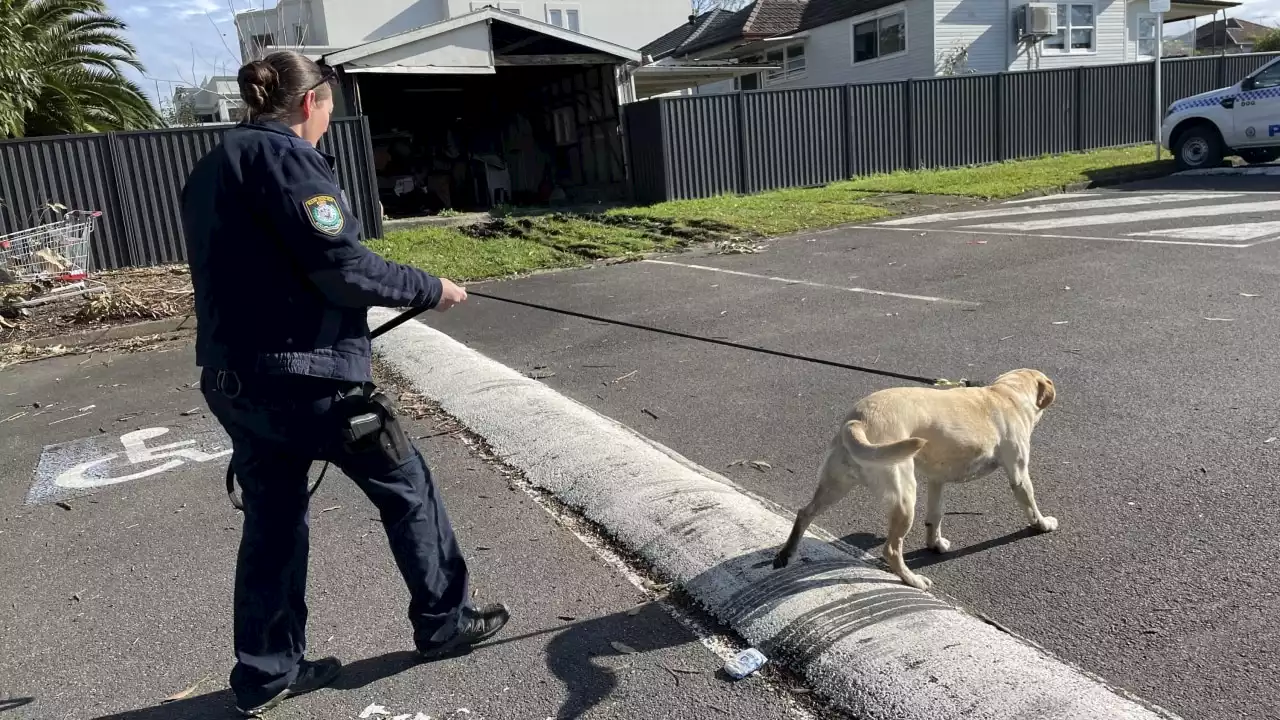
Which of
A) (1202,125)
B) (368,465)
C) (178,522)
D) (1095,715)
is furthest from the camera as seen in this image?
(1202,125)

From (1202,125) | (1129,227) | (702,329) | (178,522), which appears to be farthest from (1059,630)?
(1202,125)

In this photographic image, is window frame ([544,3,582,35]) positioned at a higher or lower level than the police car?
higher

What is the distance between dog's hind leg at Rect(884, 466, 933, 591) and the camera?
9.52 ft

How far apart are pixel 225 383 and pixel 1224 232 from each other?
10536 millimetres

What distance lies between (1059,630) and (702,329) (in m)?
4.98

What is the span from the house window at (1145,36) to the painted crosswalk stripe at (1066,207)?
1913 cm

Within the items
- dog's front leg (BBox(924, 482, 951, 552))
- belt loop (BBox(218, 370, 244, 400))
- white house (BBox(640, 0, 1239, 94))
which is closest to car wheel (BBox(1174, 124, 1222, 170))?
white house (BBox(640, 0, 1239, 94))

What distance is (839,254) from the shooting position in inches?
431

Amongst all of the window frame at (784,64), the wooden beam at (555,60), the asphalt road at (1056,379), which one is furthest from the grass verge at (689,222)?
the window frame at (784,64)

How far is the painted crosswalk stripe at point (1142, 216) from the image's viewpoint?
1126cm

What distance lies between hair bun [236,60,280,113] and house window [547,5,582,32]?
1579 inches

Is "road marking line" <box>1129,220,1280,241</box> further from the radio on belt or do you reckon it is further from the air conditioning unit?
the air conditioning unit

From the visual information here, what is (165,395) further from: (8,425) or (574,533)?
(574,533)

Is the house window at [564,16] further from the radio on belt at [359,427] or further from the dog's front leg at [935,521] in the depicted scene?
the radio on belt at [359,427]
